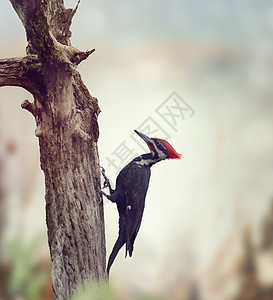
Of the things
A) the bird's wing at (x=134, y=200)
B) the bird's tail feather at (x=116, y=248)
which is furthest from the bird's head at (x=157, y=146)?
the bird's tail feather at (x=116, y=248)

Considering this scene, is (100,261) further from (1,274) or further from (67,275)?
(1,274)

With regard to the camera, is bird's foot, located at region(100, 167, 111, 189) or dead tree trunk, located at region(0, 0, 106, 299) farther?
bird's foot, located at region(100, 167, 111, 189)

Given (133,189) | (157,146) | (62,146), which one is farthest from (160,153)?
(62,146)

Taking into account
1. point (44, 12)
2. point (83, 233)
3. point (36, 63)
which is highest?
point (44, 12)

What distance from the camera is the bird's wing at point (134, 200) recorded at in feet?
7.56

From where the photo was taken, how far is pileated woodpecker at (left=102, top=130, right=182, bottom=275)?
2.32 metres

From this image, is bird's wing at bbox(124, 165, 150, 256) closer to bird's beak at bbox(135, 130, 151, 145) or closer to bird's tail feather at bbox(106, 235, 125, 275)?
bird's tail feather at bbox(106, 235, 125, 275)

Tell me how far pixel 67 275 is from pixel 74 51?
45.1 inches

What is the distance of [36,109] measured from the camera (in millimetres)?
2238

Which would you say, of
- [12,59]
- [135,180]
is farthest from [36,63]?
[135,180]

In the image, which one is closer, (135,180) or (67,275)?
(67,275)

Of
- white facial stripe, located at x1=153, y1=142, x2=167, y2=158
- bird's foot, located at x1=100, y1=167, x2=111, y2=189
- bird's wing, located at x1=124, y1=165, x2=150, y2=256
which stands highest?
bird's foot, located at x1=100, y1=167, x2=111, y2=189

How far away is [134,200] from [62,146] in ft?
1.63

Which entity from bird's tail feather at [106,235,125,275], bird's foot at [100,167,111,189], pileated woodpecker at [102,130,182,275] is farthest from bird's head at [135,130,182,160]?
bird's tail feather at [106,235,125,275]
